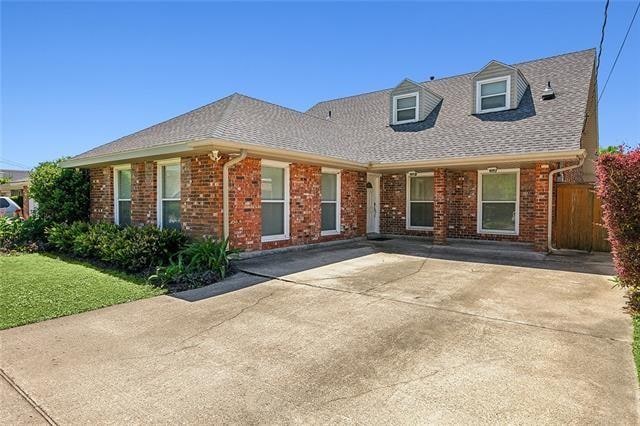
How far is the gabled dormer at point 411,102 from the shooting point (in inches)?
560

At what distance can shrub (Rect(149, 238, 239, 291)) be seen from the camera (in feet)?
22.6

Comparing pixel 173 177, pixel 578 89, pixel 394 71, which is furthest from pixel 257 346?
pixel 394 71

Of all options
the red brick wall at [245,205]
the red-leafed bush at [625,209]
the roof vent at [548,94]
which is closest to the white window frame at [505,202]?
the roof vent at [548,94]

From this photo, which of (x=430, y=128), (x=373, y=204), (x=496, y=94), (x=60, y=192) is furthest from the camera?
(x=373, y=204)

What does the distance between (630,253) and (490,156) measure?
17.0 ft

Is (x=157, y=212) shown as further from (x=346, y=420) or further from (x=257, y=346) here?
(x=346, y=420)

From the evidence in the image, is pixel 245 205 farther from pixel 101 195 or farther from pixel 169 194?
pixel 101 195

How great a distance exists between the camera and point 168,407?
295 centimetres

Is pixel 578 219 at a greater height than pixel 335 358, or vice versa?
pixel 578 219

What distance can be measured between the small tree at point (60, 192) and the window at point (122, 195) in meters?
1.91

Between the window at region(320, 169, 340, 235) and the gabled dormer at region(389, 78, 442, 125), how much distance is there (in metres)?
4.57

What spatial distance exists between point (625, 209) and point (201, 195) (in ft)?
26.3

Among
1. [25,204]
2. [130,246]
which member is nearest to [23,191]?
[25,204]

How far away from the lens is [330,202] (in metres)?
12.0
